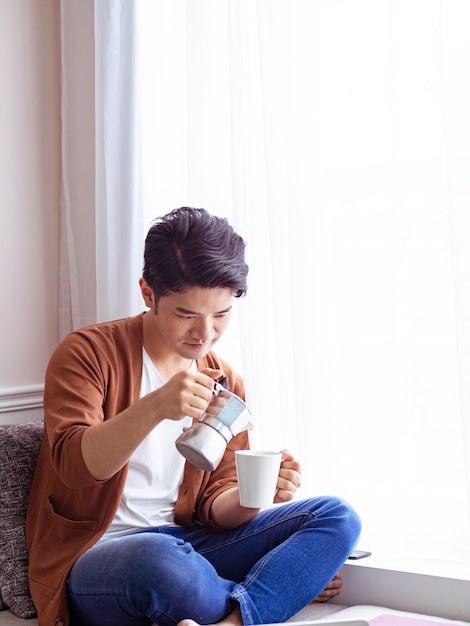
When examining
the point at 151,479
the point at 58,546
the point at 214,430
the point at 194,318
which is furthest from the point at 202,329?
the point at 58,546

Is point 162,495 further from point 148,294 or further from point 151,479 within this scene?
point 148,294

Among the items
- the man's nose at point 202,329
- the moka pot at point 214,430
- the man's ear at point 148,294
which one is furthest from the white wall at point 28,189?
the moka pot at point 214,430

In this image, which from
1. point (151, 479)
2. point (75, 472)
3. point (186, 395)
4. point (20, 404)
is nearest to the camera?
point (186, 395)

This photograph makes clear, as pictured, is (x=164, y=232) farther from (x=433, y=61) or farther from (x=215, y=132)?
(x=433, y=61)

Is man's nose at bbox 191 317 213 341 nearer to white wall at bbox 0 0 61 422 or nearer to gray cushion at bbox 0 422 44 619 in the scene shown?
gray cushion at bbox 0 422 44 619

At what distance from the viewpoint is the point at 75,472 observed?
4.53 feet

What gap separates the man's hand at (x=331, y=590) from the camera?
5.40ft

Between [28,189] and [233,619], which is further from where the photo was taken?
[28,189]

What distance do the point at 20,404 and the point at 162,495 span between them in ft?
1.80

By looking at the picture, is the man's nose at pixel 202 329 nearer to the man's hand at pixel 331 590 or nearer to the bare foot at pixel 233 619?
the bare foot at pixel 233 619

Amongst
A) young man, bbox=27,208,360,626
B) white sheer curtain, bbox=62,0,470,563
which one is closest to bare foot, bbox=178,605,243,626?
young man, bbox=27,208,360,626

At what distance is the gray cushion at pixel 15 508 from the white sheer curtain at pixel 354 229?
0.48 m

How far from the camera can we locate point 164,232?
1.52 meters

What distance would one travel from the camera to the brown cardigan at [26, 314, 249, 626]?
4.67ft
